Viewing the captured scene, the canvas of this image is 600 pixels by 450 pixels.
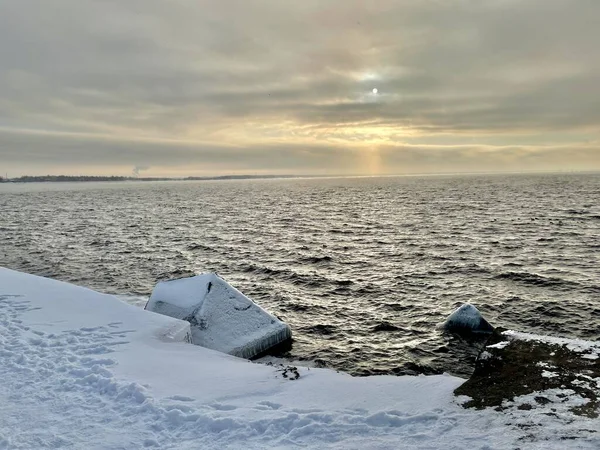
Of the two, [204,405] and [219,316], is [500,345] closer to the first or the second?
[204,405]

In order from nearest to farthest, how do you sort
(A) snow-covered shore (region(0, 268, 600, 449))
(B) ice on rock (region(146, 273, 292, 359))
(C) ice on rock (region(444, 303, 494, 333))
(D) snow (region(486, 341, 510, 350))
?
(A) snow-covered shore (region(0, 268, 600, 449)) < (D) snow (region(486, 341, 510, 350)) < (B) ice on rock (region(146, 273, 292, 359)) < (C) ice on rock (region(444, 303, 494, 333))

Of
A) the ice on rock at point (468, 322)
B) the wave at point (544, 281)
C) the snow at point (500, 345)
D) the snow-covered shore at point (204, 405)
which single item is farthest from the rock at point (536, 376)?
the wave at point (544, 281)

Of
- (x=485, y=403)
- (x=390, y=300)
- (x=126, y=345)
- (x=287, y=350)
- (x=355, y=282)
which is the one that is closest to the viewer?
(x=485, y=403)

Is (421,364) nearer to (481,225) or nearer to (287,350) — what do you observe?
(287,350)

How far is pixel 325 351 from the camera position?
13.1 metres

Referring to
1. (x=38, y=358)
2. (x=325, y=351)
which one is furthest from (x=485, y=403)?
(x=38, y=358)

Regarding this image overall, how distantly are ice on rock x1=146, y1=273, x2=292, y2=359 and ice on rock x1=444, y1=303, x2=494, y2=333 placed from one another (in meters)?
5.70

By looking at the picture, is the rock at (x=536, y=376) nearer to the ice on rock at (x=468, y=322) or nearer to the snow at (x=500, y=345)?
the snow at (x=500, y=345)

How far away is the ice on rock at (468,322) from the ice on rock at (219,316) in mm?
5695

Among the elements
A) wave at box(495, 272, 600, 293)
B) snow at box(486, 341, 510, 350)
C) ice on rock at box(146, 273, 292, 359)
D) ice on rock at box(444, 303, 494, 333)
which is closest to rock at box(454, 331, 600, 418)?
snow at box(486, 341, 510, 350)

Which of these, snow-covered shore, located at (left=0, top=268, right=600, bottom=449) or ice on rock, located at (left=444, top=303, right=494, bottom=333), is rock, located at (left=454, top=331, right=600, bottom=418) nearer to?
snow-covered shore, located at (left=0, top=268, right=600, bottom=449)

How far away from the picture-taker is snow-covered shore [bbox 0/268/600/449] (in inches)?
239

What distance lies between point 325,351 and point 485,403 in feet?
22.2

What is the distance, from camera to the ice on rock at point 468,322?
13.9 metres
